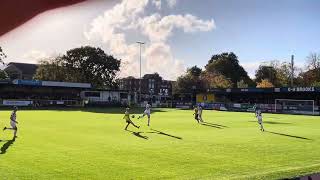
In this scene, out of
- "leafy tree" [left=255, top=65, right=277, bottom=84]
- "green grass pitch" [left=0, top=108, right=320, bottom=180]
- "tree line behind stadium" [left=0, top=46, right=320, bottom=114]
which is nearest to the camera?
"green grass pitch" [left=0, top=108, right=320, bottom=180]

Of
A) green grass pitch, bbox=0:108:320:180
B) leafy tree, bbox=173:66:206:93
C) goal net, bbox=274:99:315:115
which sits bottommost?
green grass pitch, bbox=0:108:320:180

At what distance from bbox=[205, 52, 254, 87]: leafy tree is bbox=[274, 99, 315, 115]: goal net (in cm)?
6499

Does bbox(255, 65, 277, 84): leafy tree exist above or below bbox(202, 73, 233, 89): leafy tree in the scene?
above

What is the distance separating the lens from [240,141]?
26.2 metres

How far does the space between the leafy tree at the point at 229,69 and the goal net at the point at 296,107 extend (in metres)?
65.0

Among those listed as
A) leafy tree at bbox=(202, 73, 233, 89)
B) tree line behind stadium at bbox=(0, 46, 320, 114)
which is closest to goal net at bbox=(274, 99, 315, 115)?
tree line behind stadium at bbox=(0, 46, 320, 114)

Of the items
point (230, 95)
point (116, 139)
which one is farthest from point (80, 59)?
point (116, 139)

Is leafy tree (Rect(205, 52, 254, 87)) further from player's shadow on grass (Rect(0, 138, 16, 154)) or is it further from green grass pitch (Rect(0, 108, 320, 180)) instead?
player's shadow on grass (Rect(0, 138, 16, 154))

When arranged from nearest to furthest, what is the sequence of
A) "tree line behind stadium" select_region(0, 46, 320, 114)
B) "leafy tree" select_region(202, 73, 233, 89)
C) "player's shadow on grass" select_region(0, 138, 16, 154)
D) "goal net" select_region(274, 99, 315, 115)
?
"player's shadow on grass" select_region(0, 138, 16, 154), "goal net" select_region(274, 99, 315, 115), "tree line behind stadium" select_region(0, 46, 320, 114), "leafy tree" select_region(202, 73, 233, 89)

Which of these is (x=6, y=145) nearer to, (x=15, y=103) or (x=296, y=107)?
(x=15, y=103)

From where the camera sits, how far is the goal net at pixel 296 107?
242 feet

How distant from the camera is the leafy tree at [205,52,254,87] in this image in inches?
5846

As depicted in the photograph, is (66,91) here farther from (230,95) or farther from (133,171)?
(133,171)

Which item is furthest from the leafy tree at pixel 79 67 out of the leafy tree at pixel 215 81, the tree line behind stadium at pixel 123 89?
the leafy tree at pixel 215 81
